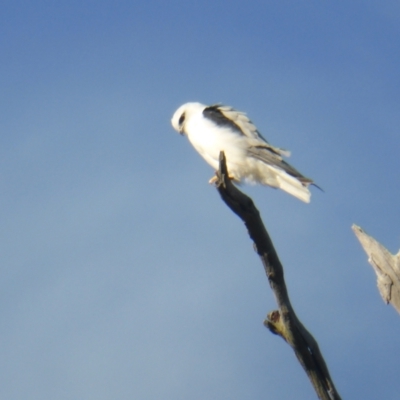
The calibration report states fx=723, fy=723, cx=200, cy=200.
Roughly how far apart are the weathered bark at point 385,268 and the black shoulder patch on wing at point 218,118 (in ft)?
9.19

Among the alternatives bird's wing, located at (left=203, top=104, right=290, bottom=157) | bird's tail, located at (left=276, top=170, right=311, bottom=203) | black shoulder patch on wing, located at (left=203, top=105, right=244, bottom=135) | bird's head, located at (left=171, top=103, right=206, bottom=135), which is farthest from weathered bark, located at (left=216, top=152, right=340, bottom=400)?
bird's head, located at (left=171, top=103, right=206, bottom=135)

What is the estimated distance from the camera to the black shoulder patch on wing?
322 inches

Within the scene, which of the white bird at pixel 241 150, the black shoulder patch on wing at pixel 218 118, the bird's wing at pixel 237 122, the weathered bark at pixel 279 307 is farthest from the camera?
the black shoulder patch on wing at pixel 218 118

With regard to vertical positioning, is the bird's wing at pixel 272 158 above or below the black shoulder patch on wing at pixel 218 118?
below

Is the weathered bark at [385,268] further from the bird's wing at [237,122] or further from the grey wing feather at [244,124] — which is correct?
the grey wing feather at [244,124]

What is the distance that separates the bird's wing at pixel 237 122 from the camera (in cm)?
805

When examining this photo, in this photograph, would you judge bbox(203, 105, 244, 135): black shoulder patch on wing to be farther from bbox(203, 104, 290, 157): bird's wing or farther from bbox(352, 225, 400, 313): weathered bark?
bbox(352, 225, 400, 313): weathered bark

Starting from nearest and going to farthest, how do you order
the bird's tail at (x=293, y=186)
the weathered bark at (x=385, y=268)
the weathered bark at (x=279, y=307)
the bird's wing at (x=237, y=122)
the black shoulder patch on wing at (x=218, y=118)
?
the weathered bark at (x=279, y=307)
the weathered bark at (x=385, y=268)
the bird's tail at (x=293, y=186)
the bird's wing at (x=237, y=122)
the black shoulder patch on wing at (x=218, y=118)

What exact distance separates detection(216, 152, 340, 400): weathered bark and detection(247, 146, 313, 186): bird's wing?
2231 mm

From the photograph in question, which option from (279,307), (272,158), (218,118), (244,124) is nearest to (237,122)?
(244,124)

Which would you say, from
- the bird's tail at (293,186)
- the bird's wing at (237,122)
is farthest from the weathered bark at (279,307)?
the bird's wing at (237,122)

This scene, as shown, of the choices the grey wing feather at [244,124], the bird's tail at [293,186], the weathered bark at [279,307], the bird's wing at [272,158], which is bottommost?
the weathered bark at [279,307]

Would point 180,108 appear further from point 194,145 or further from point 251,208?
point 251,208

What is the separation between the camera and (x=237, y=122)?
27.0 ft
